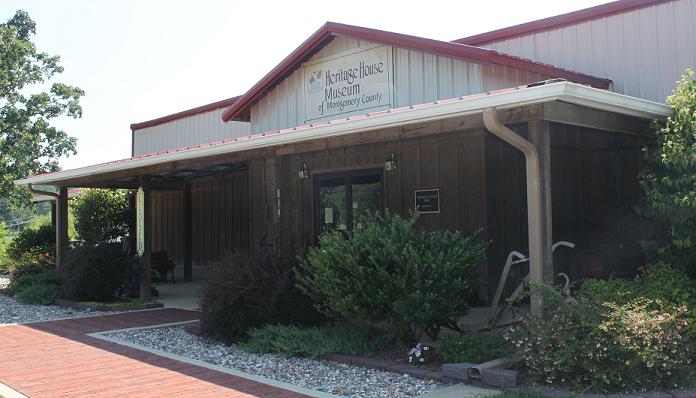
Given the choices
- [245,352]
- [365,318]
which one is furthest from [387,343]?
[245,352]

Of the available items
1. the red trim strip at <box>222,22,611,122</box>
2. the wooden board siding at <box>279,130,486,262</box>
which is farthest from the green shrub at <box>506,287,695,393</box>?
the red trim strip at <box>222,22,611,122</box>

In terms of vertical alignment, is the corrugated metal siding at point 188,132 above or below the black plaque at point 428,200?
above

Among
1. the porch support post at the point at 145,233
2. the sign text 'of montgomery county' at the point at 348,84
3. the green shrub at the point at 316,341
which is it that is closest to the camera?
the green shrub at the point at 316,341

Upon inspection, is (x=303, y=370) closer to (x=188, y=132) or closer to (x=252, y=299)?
(x=252, y=299)

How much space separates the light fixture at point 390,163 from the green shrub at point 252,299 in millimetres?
2891

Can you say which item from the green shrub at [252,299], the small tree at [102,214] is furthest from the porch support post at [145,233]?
the small tree at [102,214]

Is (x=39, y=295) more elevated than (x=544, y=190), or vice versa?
(x=544, y=190)

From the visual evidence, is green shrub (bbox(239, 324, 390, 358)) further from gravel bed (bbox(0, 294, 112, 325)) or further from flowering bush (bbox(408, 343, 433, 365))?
gravel bed (bbox(0, 294, 112, 325))

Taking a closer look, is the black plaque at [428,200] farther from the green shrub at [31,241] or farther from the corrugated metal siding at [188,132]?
the green shrub at [31,241]

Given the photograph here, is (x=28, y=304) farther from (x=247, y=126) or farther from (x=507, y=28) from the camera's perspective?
(x=507, y=28)

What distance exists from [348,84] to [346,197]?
216cm

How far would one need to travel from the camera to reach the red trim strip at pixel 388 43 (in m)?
9.71

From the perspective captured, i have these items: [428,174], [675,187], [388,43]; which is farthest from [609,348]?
[388,43]

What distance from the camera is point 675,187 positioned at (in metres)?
6.75
